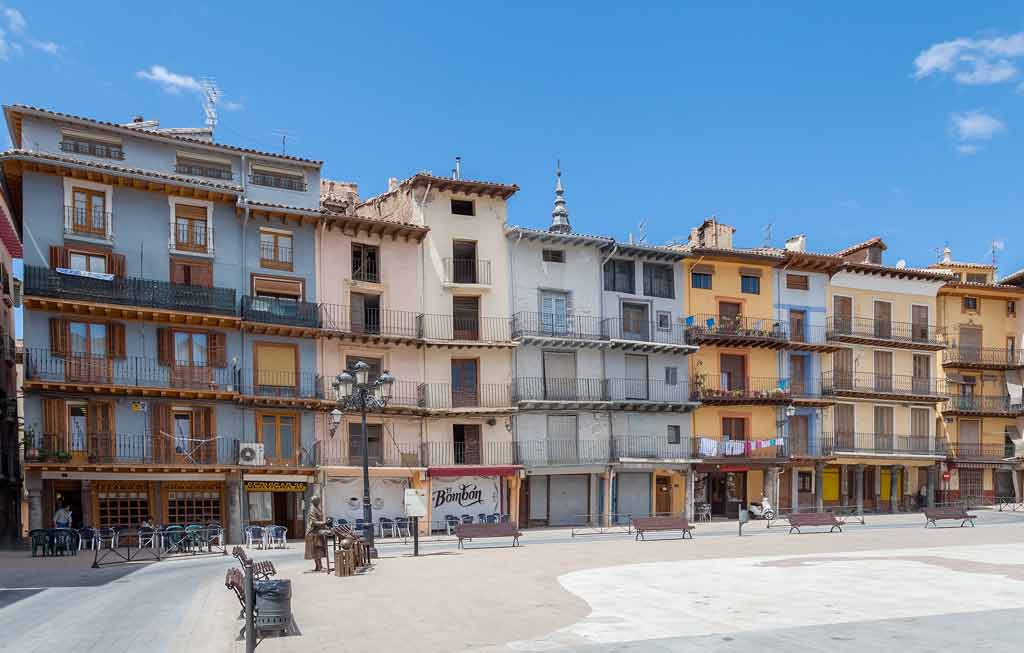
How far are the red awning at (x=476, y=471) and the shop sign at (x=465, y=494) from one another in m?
0.71

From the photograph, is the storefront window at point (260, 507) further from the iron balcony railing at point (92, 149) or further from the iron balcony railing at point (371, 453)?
the iron balcony railing at point (92, 149)

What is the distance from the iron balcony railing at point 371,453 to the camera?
37.2 meters

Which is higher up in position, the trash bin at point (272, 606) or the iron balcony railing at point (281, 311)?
the iron balcony railing at point (281, 311)

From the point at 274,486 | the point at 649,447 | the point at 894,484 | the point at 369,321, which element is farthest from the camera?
the point at 894,484

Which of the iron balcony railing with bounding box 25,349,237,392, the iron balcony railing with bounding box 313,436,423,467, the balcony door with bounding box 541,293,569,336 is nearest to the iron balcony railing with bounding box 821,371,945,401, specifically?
the balcony door with bounding box 541,293,569,336

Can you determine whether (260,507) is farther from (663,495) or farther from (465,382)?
(663,495)

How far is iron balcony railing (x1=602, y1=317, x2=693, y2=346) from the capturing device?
44719mm

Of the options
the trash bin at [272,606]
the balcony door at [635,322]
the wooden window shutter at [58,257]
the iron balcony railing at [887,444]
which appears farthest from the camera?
the iron balcony railing at [887,444]

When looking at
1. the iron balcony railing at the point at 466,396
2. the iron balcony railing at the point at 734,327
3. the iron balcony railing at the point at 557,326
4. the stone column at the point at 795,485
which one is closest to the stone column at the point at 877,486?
the stone column at the point at 795,485

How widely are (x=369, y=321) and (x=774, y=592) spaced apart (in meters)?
25.8

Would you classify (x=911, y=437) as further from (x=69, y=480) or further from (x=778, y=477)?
(x=69, y=480)

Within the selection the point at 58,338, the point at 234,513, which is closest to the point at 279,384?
the point at 234,513

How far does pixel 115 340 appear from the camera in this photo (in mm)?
33438

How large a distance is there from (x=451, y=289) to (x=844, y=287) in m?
23.6
